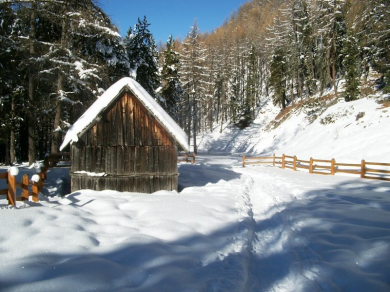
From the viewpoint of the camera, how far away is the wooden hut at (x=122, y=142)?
9.20 metres

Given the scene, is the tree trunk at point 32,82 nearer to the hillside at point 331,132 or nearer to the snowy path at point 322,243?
the snowy path at point 322,243

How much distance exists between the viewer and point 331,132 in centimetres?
2239

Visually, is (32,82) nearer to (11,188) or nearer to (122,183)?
(122,183)

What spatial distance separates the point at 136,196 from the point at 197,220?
3243 mm

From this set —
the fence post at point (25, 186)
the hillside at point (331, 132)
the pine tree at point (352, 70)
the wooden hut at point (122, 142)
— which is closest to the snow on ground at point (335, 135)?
the hillside at point (331, 132)

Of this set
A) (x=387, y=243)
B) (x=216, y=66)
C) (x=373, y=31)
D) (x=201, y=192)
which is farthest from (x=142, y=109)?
(x=216, y=66)

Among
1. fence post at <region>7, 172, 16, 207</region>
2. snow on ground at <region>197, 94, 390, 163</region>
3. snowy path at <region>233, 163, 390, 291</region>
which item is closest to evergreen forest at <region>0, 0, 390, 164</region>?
snow on ground at <region>197, 94, 390, 163</region>

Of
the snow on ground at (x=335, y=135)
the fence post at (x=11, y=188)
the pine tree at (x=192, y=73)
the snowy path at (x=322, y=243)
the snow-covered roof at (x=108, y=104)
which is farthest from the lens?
the pine tree at (x=192, y=73)

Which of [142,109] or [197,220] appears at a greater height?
[142,109]

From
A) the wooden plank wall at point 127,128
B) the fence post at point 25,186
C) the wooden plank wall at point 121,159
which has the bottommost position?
the fence post at point 25,186

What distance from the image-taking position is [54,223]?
4.96 metres

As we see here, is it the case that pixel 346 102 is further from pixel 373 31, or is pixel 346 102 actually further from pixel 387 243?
pixel 387 243

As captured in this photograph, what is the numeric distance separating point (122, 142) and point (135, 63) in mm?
12701

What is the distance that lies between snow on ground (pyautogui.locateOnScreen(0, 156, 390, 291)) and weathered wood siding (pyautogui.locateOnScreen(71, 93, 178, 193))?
158cm
